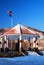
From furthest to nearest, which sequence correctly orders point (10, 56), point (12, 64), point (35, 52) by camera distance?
point (35, 52)
point (10, 56)
point (12, 64)

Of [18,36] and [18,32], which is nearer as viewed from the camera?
[18,32]

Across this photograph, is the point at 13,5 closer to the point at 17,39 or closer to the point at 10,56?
the point at 17,39

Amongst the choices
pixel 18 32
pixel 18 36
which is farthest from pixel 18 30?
pixel 18 36

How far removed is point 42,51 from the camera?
6215 millimetres

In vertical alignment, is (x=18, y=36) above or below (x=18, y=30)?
below

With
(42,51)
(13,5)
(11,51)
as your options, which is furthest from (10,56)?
(13,5)

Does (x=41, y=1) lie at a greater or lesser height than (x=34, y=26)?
greater

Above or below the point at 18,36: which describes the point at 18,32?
above

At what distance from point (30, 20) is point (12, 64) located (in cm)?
231

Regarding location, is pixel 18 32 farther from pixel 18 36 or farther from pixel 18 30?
pixel 18 36

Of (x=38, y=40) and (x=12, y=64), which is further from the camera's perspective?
(x=38, y=40)

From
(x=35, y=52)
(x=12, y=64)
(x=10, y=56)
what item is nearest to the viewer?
(x=12, y=64)

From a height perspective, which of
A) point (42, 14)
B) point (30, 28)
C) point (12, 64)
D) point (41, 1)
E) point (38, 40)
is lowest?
point (12, 64)

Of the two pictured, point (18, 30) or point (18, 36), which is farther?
point (18, 36)
